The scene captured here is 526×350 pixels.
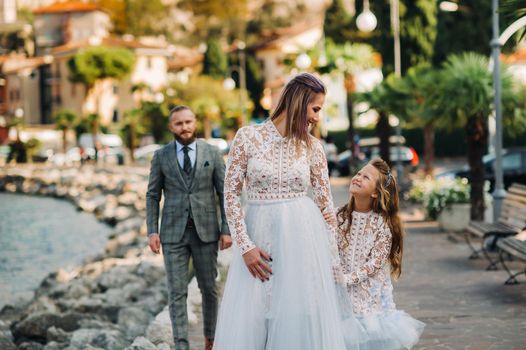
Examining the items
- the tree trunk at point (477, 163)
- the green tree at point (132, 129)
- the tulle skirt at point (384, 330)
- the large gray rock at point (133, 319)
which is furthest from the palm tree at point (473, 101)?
the green tree at point (132, 129)

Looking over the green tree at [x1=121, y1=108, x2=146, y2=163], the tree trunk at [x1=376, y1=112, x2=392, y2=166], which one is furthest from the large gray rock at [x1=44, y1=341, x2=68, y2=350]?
the green tree at [x1=121, y1=108, x2=146, y2=163]

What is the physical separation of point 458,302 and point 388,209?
4.49 meters

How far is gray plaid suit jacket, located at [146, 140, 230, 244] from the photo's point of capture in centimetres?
798

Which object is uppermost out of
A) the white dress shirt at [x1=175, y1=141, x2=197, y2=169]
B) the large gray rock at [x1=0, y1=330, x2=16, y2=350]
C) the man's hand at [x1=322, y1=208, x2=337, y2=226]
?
the white dress shirt at [x1=175, y1=141, x2=197, y2=169]

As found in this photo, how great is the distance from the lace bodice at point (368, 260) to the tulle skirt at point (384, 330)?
0.24 ft

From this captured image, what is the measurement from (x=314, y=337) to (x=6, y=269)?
1784cm

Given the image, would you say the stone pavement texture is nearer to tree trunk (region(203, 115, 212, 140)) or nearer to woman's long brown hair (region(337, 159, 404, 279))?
woman's long brown hair (region(337, 159, 404, 279))

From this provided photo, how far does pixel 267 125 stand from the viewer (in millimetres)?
5941

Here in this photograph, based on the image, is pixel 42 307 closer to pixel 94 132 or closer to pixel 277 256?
pixel 277 256

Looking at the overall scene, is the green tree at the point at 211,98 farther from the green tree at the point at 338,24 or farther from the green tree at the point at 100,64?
the green tree at the point at 100,64

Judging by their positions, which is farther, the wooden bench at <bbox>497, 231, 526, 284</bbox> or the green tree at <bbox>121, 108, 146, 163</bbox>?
the green tree at <bbox>121, 108, 146, 163</bbox>

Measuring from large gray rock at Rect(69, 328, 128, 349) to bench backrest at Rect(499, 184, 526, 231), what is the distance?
5.86 m

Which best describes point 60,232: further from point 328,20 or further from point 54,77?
point 54,77

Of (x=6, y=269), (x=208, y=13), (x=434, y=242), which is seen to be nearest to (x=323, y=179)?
(x=434, y=242)
